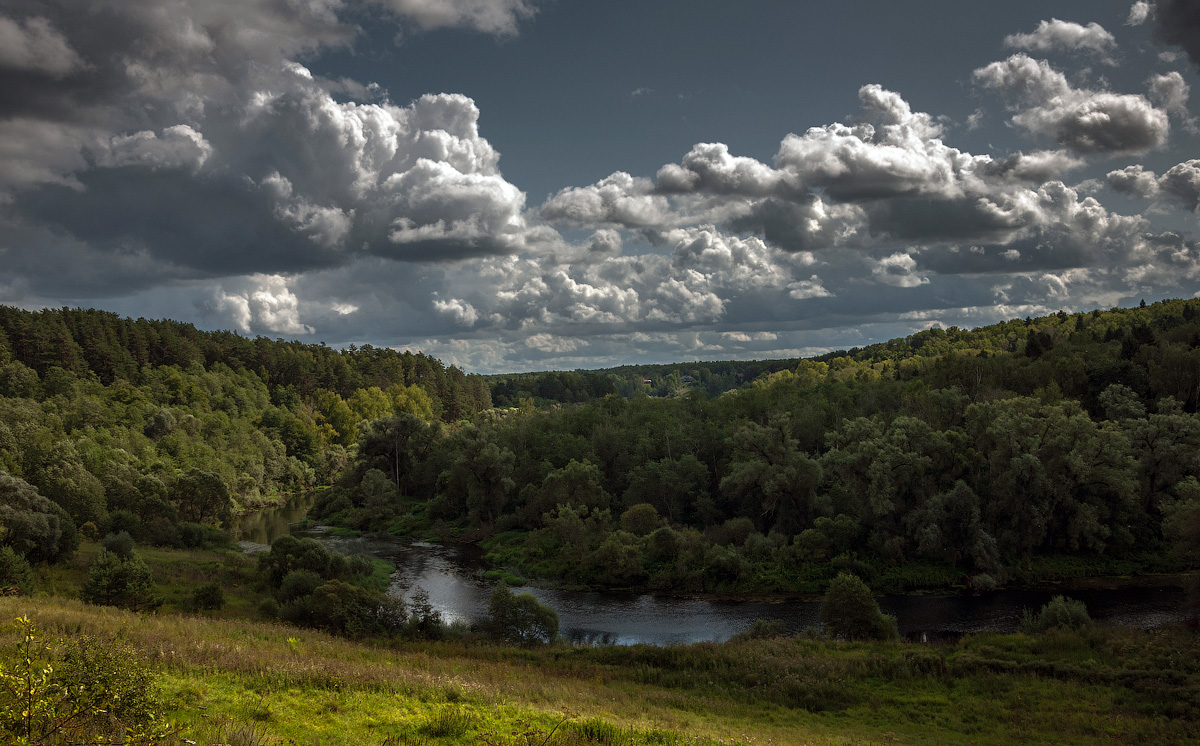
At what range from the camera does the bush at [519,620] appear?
137 feet

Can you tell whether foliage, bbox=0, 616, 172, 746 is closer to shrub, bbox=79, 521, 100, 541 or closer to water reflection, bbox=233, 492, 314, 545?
shrub, bbox=79, 521, 100, 541

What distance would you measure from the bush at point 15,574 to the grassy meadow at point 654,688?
144 inches

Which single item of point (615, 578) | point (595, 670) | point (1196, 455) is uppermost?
point (1196, 455)

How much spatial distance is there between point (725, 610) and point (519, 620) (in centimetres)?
1943

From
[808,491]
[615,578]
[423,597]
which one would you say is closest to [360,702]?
[423,597]

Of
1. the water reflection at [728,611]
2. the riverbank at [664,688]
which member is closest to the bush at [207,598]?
the riverbank at [664,688]

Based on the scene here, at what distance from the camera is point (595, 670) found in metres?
33.1

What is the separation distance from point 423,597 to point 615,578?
18300 mm

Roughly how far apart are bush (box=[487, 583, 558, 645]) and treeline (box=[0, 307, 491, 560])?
3303 centimetres

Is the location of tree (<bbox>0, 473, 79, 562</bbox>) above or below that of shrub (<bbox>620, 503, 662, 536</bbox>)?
above

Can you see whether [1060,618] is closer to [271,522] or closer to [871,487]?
[871,487]

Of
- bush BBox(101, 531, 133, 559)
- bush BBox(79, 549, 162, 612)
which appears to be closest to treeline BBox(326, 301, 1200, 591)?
bush BBox(101, 531, 133, 559)

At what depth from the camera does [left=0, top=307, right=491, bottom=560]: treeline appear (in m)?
63.0

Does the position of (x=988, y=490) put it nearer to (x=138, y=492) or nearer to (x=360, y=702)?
(x=360, y=702)
